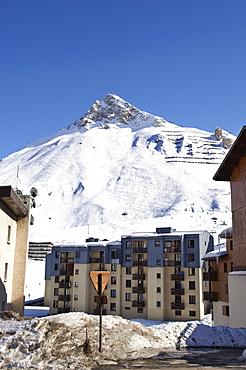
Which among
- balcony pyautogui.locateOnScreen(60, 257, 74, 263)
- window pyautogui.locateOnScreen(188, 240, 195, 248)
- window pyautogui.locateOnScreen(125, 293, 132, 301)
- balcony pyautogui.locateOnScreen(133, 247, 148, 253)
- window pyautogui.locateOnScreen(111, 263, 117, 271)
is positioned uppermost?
window pyautogui.locateOnScreen(188, 240, 195, 248)

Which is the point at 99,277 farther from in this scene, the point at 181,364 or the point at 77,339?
the point at 181,364

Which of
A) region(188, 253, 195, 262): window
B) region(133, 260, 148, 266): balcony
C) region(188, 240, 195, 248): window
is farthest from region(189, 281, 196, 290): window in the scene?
region(133, 260, 148, 266): balcony

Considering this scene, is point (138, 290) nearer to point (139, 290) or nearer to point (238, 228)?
point (139, 290)

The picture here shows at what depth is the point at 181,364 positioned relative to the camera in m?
9.23

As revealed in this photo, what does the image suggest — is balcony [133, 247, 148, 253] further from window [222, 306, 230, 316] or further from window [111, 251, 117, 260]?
window [222, 306, 230, 316]

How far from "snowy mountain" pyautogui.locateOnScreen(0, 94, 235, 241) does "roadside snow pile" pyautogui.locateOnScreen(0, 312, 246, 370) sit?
80014 millimetres

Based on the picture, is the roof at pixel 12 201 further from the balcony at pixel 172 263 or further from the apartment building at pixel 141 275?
the balcony at pixel 172 263

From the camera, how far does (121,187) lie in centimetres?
14925

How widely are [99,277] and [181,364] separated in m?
3.19

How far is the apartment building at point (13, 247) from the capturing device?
21531 mm

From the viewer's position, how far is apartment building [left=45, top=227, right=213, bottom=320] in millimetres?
48781

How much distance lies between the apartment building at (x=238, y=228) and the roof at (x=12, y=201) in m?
14.5

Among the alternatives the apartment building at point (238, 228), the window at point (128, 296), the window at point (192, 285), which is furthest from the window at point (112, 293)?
the apartment building at point (238, 228)

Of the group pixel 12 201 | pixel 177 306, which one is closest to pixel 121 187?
pixel 177 306
